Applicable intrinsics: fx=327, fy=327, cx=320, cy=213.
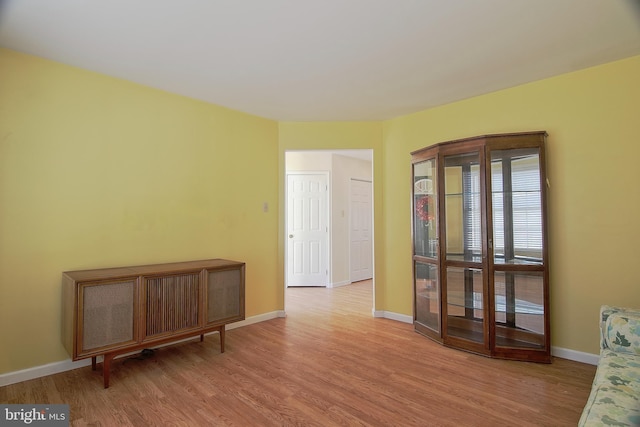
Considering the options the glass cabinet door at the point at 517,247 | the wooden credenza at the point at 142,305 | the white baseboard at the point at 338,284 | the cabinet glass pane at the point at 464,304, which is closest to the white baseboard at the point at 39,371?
the wooden credenza at the point at 142,305

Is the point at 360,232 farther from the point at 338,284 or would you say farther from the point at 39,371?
the point at 39,371

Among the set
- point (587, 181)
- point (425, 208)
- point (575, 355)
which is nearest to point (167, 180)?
point (425, 208)

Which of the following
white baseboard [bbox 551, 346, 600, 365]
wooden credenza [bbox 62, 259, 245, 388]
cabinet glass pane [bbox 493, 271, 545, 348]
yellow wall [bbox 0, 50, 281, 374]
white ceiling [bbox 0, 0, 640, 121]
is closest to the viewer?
white ceiling [bbox 0, 0, 640, 121]

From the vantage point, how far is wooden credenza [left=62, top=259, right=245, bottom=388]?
2338mm

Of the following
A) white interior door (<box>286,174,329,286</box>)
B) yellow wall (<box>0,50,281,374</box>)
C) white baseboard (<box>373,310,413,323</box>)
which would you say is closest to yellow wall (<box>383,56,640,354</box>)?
white baseboard (<box>373,310,413,323</box>)

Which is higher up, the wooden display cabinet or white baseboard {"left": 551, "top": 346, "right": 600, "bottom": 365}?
the wooden display cabinet

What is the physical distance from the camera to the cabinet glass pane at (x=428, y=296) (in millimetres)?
3374

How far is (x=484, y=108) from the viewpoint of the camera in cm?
338

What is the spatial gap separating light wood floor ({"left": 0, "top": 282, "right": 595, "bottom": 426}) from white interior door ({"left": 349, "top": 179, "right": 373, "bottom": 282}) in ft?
10.7

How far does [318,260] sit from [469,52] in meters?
4.34

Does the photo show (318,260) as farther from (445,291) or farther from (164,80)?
(164,80)

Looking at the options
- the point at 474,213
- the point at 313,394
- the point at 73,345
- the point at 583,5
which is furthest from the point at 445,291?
the point at 73,345

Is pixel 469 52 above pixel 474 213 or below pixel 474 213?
above

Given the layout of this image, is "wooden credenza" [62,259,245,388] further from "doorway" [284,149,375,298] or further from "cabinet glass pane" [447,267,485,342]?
"doorway" [284,149,375,298]
